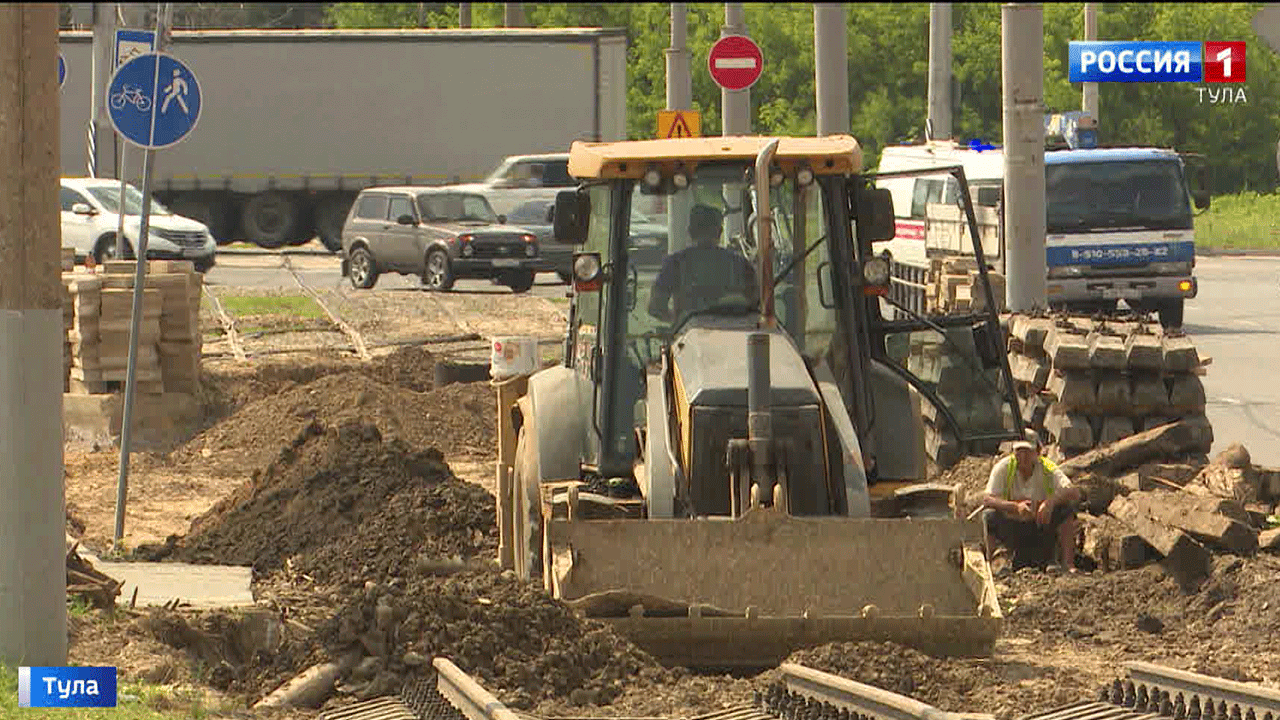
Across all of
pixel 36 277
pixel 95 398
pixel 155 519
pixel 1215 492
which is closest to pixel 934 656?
pixel 36 277

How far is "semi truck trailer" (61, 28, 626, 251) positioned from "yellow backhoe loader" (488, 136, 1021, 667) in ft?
122

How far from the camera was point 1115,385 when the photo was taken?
17.4 meters

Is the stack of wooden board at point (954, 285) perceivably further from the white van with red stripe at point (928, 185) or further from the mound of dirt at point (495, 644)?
the mound of dirt at point (495, 644)

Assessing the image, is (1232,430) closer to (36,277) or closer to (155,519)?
(155,519)

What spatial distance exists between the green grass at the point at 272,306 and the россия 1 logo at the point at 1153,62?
63.9ft

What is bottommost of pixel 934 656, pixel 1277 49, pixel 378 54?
pixel 934 656

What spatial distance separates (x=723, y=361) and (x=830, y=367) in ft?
3.21

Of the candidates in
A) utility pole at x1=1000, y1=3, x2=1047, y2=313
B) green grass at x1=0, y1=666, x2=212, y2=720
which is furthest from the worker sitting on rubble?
utility pole at x1=1000, y1=3, x2=1047, y2=313

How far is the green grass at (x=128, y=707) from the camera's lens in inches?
363

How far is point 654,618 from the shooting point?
10688 millimetres

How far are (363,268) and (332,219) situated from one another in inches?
488

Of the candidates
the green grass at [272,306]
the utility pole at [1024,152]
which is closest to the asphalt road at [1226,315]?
the utility pole at [1024,152]

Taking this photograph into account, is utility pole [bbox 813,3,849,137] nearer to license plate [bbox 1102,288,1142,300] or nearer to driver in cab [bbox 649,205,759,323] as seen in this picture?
license plate [bbox 1102,288,1142,300]

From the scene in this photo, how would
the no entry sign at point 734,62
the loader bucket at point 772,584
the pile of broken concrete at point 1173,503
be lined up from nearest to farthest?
the loader bucket at point 772,584, the pile of broken concrete at point 1173,503, the no entry sign at point 734,62
